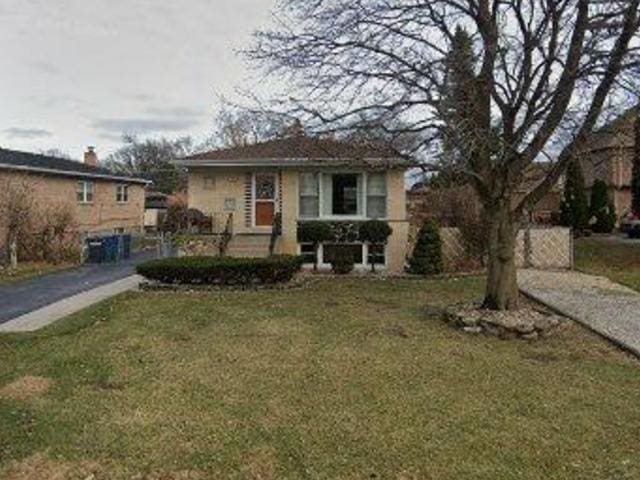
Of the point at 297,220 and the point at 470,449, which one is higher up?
A: the point at 297,220

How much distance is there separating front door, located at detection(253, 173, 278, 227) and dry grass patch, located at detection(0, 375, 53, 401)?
13.1 meters

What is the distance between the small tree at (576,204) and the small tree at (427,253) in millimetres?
17476

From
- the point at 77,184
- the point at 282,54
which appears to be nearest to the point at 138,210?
the point at 77,184

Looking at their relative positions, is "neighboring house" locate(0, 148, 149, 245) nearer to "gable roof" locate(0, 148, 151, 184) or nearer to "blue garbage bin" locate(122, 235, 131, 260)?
"gable roof" locate(0, 148, 151, 184)

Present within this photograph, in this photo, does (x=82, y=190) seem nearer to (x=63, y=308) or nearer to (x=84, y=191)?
(x=84, y=191)

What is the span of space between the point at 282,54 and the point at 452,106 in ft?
11.3

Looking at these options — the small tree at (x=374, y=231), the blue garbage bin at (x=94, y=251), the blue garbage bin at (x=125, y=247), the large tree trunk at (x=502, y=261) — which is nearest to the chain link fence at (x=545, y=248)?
the small tree at (x=374, y=231)

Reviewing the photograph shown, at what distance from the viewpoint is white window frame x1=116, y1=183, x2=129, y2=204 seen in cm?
3256

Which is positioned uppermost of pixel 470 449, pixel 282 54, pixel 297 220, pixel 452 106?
pixel 282 54

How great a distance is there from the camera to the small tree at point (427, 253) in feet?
60.1

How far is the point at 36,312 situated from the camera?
12.1m

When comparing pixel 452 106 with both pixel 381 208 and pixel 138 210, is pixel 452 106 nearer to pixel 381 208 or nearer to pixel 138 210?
pixel 381 208

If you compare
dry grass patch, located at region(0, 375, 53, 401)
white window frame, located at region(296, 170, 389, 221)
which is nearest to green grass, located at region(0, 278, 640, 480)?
dry grass patch, located at region(0, 375, 53, 401)

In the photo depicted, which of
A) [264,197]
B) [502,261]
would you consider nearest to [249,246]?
[264,197]
